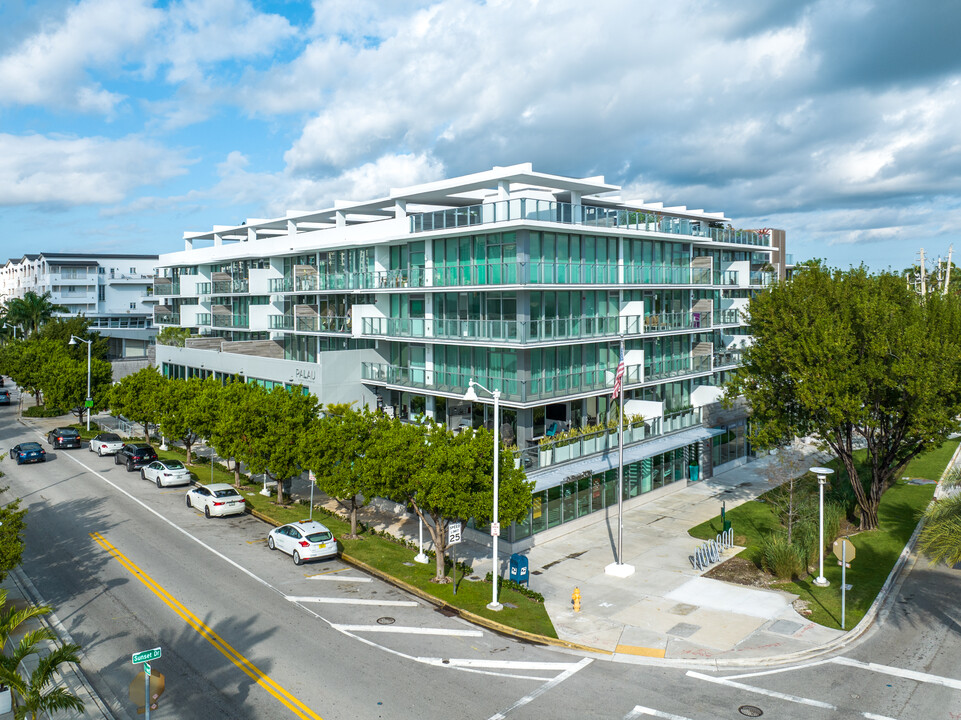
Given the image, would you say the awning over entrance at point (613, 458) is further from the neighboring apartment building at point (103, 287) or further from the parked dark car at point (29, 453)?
the neighboring apartment building at point (103, 287)

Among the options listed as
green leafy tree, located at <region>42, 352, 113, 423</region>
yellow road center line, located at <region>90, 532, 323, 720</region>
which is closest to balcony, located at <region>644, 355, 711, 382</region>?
yellow road center line, located at <region>90, 532, 323, 720</region>

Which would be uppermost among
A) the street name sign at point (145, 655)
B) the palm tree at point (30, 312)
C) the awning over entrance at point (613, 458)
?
the palm tree at point (30, 312)

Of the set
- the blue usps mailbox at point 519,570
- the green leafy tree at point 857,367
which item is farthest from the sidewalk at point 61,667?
the green leafy tree at point 857,367

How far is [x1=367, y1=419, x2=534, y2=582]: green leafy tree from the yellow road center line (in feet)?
24.1

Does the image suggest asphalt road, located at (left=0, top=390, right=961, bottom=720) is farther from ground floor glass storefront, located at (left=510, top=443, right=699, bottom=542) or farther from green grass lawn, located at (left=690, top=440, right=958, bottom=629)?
ground floor glass storefront, located at (left=510, top=443, right=699, bottom=542)

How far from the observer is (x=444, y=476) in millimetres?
23641

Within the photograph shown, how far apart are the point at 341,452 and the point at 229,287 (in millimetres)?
33288

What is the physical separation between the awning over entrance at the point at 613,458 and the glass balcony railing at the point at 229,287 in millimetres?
32089

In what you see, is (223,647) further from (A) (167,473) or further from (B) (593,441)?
(A) (167,473)

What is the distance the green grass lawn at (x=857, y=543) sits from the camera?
23234 millimetres

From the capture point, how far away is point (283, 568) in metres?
26.5

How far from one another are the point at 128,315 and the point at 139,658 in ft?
343

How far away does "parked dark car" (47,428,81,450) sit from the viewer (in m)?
50.1

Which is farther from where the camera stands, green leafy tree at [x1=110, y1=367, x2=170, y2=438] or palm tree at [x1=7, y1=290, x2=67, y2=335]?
palm tree at [x1=7, y1=290, x2=67, y2=335]
